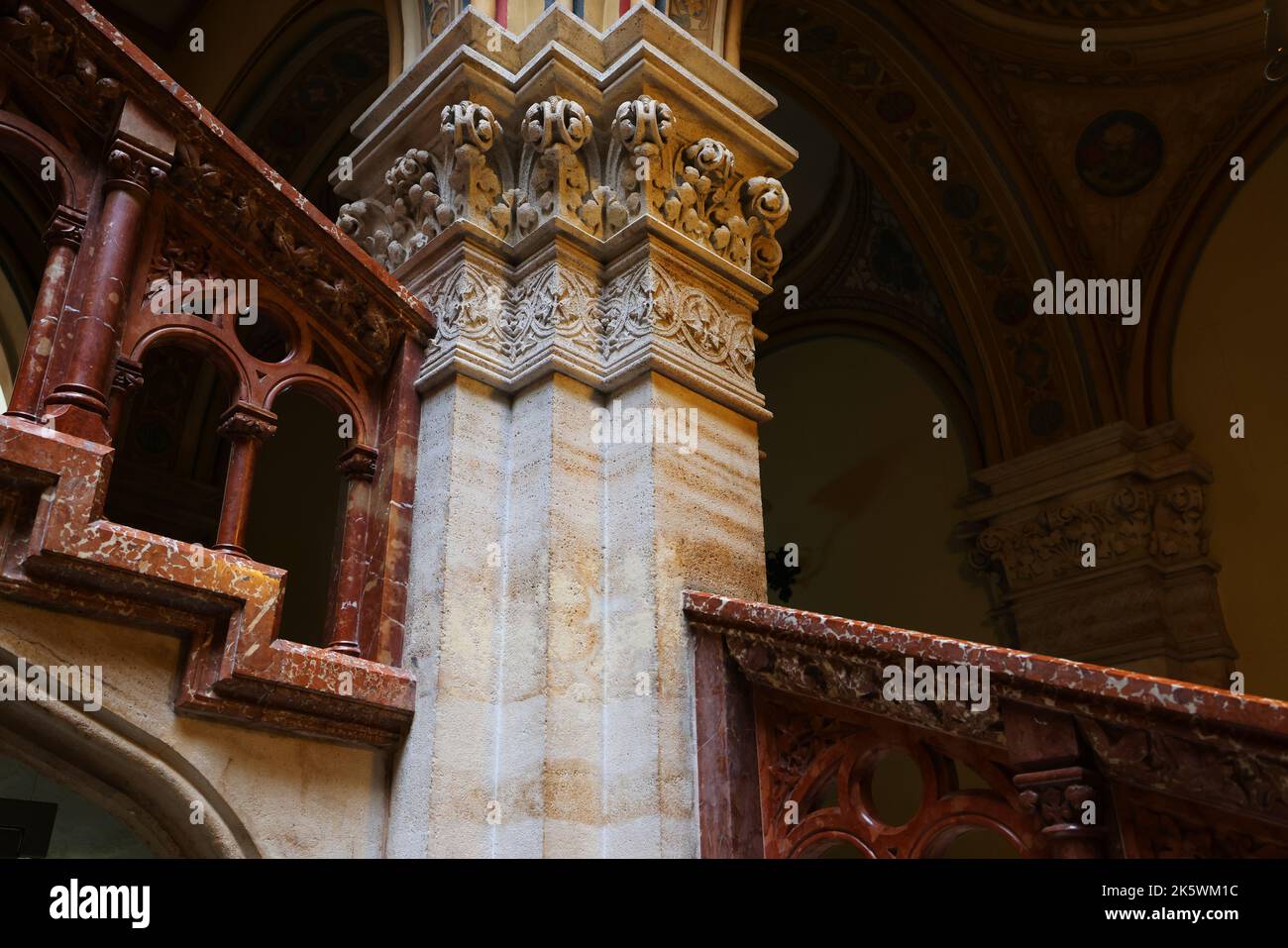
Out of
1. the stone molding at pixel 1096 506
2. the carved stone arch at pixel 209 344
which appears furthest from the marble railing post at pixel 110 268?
the stone molding at pixel 1096 506

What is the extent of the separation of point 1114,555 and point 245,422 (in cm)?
575

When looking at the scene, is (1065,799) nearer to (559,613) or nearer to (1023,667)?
(1023,667)

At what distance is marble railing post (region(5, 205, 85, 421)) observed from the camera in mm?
2352

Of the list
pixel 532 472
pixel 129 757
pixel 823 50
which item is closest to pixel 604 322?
pixel 532 472

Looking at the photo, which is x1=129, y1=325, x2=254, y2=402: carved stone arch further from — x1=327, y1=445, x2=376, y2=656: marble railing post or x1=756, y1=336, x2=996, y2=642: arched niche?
x1=756, y1=336, x2=996, y2=642: arched niche

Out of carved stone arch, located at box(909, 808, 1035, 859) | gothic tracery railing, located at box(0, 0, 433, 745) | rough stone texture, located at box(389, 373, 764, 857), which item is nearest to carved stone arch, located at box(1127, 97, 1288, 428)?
rough stone texture, located at box(389, 373, 764, 857)

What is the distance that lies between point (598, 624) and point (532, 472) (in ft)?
1.45

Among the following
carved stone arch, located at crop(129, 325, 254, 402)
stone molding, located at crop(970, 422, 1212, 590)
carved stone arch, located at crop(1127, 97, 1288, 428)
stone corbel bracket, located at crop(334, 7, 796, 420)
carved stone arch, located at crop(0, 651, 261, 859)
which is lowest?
carved stone arch, located at crop(0, 651, 261, 859)

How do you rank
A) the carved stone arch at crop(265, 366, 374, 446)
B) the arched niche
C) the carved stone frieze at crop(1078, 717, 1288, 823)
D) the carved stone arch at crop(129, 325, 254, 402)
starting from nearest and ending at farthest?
1. the carved stone frieze at crop(1078, 717, 1288, 823)
2. the carved stone arch at crop(129, 325, 254, 402)
3. the carved stone arch at crop(265, 366, 374, 446)
4. the arched niche

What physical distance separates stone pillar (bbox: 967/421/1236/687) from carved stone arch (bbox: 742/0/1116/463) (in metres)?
0.30

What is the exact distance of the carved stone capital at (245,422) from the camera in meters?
2.78

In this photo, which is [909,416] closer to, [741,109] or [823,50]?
[823,50]

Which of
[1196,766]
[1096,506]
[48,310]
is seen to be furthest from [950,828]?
[1096,506]
